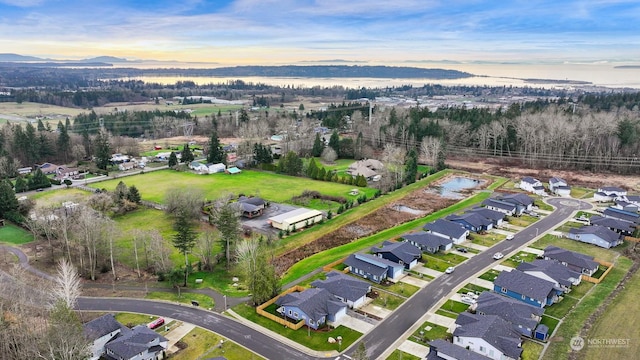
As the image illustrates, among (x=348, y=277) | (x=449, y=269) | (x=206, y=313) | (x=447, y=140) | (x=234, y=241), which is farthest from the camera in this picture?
(x=447, y=140)

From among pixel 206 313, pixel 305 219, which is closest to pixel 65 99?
pixel 305 219

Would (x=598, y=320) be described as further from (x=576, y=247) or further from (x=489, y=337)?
(x=576, y=247)

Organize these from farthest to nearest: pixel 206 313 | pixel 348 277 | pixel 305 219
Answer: pixel 305 219 < pixel 348 277 < pixel 206 313

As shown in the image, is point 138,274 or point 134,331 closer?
point 134,331

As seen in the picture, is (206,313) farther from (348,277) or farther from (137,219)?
(137,219)

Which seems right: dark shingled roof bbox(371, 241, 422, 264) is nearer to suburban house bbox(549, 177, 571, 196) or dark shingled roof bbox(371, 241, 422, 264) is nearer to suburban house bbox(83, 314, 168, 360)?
suburban house bbox(83, 314, 168, 360)
